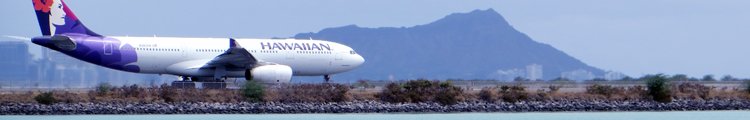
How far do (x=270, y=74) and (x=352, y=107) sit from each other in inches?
273

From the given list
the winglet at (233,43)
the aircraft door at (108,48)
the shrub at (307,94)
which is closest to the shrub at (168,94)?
the shrub at (307,94)

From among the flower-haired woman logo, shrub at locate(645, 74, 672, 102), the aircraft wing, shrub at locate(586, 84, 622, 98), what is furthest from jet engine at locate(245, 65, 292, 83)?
shrub at locate(645, 74, 672, 102)

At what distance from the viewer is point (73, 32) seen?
2351 inches

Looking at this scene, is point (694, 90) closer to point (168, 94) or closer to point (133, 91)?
point (168, 94)

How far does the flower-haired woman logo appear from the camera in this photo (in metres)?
59.2

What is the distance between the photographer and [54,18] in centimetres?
5938

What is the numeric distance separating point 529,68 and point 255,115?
131m

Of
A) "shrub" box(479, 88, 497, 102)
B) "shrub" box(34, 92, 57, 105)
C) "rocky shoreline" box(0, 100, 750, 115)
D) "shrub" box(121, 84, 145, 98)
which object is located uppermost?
"shrub" box(121, 84, 145, 98)

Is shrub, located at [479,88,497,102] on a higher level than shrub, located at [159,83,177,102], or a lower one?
lower

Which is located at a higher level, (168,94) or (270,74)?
(270,74)

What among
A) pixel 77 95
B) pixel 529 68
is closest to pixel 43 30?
pixel 77 95

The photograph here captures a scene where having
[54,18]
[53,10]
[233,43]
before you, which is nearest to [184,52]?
[233,43]

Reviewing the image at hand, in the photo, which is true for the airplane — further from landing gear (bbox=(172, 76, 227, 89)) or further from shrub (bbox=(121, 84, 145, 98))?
shrub (bbox=(121, 84, 145, 98))

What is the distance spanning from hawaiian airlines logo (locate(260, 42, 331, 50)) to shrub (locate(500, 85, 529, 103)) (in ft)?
32.1
